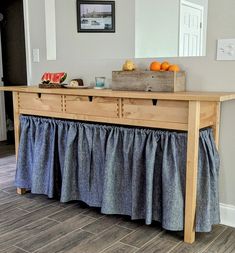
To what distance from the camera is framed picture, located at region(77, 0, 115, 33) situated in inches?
138

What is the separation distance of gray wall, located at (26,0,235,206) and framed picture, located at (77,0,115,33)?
6cm

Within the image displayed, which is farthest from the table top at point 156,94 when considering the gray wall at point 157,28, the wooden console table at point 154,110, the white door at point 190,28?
the white door at point 190,28

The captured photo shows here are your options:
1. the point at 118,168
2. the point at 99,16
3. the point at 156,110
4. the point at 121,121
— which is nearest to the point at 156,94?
the point at 156,110

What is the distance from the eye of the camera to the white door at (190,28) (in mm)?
4434

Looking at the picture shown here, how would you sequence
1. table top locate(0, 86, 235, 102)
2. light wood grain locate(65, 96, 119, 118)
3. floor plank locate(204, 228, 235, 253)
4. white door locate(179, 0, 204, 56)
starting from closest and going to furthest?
table top locate(0, 86, 235, 102), floor plank locate(204, 228, 235, 253), light wood grain locate(65, 96, 119, 118), white door locate(179, 0, 204, 56)

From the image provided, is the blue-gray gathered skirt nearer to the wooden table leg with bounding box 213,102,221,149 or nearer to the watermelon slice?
the wooden table leg with bounding box 213,102,221,149

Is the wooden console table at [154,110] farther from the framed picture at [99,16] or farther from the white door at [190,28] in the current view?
the white door at [190,28]

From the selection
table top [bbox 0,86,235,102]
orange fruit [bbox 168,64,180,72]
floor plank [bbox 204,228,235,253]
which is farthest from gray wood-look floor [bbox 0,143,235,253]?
orange fruit [bbox 168,64,180,72]

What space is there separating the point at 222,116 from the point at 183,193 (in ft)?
1.88

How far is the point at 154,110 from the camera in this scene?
2049 mm

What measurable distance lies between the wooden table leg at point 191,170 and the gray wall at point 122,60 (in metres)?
0.39

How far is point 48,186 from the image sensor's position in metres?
2.62

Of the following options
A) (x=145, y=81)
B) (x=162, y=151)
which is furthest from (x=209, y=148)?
(x=145, y=81)

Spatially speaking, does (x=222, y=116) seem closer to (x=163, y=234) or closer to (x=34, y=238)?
(x=163, y=234)
